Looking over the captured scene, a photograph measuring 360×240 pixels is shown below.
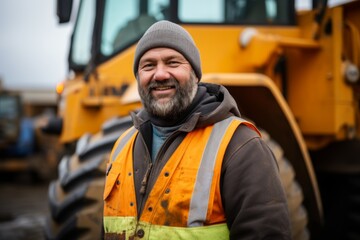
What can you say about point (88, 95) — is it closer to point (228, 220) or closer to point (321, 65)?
point (321, 65)

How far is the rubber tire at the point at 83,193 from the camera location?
2.97 metres

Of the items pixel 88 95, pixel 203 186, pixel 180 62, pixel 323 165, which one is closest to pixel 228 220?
pixel 203 186

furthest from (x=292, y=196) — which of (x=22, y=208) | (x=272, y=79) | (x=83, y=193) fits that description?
(x=22, y=208)

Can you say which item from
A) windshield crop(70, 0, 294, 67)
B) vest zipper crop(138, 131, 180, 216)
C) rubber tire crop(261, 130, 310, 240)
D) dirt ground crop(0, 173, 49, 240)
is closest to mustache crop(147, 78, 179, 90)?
vest zipper crop(138, 131, 180, 216)

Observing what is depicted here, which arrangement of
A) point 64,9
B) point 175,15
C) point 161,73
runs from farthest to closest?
point 175,15 < point 64,9 < point 161,73

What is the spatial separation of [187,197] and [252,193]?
0.25m

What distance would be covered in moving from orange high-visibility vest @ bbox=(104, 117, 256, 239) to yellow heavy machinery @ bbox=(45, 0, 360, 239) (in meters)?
1.38

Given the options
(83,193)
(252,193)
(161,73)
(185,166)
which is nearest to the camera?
(252,193)

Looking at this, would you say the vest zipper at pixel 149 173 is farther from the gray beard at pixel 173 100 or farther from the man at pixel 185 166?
the gray beard at pixel 173 100

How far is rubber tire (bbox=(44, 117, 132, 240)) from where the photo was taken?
2.97 metres

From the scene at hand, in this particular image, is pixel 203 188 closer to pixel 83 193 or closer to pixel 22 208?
pixel 83 193

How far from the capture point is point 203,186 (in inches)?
70.6

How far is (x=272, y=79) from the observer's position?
4.09m

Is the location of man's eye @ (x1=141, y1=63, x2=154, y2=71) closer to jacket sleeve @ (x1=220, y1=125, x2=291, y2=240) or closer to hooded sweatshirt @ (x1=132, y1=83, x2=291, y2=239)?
hooded sweatshirt @ (x1=132, y1=83, x2=291, y2=239)
